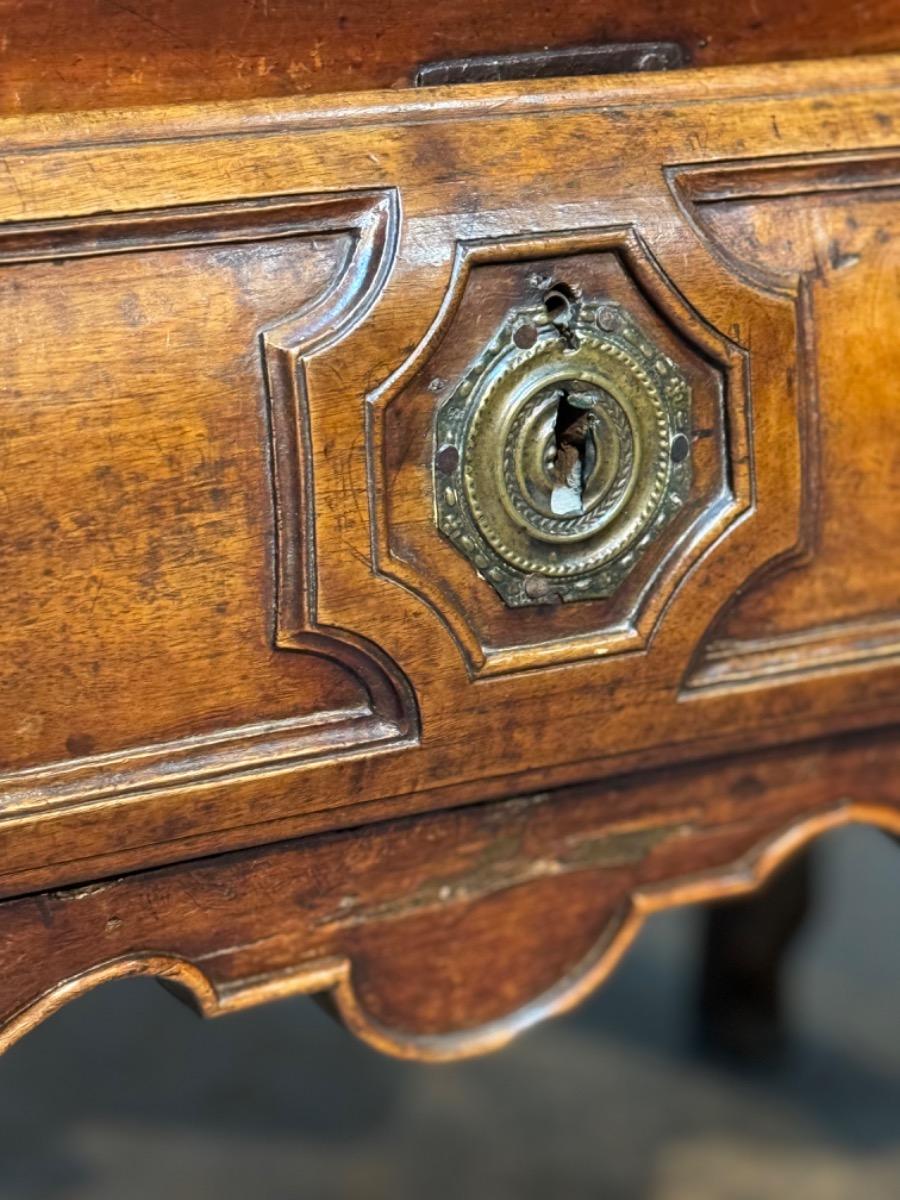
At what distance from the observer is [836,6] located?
2.29 feet

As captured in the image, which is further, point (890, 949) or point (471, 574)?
point (890, 949)

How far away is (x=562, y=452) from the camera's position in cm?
66

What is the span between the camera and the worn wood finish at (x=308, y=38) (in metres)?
0.59

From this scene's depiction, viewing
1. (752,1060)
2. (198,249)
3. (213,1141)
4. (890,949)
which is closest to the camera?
(198,249)

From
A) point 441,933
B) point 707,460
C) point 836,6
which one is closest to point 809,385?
point 707,460

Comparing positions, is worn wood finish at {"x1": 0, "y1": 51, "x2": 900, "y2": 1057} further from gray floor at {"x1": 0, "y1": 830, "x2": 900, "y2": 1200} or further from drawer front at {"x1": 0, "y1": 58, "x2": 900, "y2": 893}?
gray floor at {"x1": 0, "y1": 830, "x2": 900, "y2": 1200}

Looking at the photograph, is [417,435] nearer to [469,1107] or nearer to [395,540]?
[395,540]

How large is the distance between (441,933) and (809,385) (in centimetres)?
27

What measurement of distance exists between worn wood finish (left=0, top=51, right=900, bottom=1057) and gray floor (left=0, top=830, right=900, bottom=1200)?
0.54m

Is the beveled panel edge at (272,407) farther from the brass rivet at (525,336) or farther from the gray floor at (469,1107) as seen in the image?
the gray floor at (469,1107)

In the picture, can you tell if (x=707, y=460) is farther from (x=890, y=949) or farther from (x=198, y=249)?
(x=890, y=949)

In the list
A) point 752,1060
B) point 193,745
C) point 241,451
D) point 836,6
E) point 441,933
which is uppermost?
point 836,6

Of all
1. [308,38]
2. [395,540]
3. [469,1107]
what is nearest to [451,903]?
[395,540]

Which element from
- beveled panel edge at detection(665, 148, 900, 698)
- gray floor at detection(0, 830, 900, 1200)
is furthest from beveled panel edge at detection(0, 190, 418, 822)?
gray floor at detection(0, 830, 900, 1200)
